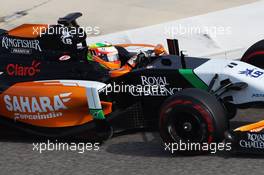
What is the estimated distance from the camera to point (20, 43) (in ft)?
25.8

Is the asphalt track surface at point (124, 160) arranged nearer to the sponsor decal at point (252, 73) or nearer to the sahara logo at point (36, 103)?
the sahara logo at point (36, 103)

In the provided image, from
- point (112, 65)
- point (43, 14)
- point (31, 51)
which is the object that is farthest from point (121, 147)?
point (43, 14)

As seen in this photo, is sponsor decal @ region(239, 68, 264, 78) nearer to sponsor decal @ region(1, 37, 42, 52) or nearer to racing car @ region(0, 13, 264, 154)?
racing car @ region(0, 13, 264, 154)

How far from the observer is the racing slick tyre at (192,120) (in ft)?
21.0

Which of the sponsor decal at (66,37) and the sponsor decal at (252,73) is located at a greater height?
the sponsor decal at (66,37)

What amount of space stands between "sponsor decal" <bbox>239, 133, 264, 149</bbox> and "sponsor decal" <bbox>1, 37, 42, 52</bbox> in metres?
2.64

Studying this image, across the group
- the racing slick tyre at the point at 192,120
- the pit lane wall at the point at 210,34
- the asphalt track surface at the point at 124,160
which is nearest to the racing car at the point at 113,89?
the racing slick tyre at the point at 192,120

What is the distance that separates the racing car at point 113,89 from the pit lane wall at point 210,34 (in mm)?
2812

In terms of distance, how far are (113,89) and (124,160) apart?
928 mm

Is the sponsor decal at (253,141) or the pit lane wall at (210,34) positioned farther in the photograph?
the pit lane wall at (210,34)

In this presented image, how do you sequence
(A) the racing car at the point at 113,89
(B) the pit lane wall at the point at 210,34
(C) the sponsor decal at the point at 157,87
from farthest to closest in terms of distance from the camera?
(B) the pit lane wall at the point at 210,34
(C) the sponsor decal at the point at 157,87
(A) the racing car at the point at 113,89

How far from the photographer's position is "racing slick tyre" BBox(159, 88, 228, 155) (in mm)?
6387

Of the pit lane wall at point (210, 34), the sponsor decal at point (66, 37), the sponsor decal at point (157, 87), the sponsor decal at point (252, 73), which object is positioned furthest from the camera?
the pit lane wall at point (210, 34)

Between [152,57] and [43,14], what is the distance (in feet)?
18.4
